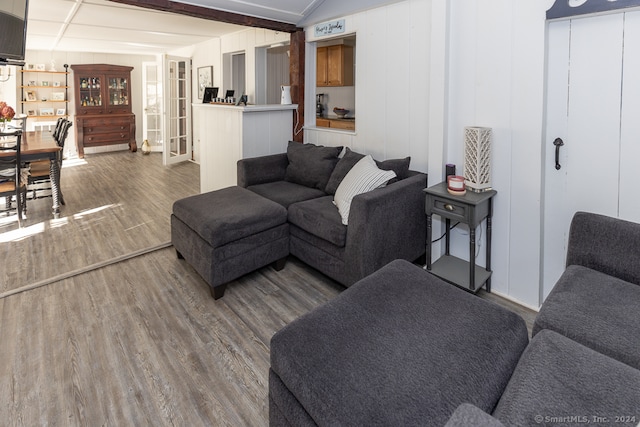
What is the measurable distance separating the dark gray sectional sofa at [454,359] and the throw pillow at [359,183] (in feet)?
3.46

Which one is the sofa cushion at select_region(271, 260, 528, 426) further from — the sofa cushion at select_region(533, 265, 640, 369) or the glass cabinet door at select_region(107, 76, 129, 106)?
the glass cabinet door at select_region(107, 76, 129, 106)

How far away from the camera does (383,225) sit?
2.62m

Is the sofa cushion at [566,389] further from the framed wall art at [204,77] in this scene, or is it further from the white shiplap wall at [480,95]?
the framed wall art at [204,77]

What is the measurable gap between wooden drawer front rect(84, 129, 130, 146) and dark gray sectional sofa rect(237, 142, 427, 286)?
6.71 metres

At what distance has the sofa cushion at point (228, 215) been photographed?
8.61 ft

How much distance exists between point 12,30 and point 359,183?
270cm

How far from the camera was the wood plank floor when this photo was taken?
68.9 inches

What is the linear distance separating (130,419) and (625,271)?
2339 mm

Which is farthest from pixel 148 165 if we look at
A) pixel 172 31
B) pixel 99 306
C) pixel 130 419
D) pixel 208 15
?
pixel 130 419

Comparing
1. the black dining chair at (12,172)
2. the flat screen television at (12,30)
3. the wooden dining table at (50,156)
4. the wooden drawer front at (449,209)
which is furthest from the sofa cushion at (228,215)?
the wooden dining table at (50,156)

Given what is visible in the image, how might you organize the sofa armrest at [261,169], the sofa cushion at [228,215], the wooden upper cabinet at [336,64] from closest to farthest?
1. the sofa cushion at [228,215]
2. the sofa armrest at [261,169]
3. the wooden upper cabinet at [336,64]

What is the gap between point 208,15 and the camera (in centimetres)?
356

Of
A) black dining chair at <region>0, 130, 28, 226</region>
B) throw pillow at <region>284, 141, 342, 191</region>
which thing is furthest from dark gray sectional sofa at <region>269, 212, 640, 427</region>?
black dining chair at <region>0, 130, 28, 226</region>

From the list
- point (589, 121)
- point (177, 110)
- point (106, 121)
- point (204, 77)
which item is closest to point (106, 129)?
point (106, 121)
